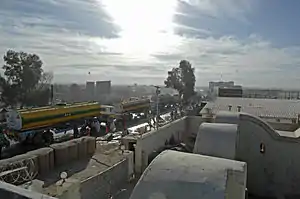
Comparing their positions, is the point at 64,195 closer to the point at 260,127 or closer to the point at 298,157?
the point at 260,127

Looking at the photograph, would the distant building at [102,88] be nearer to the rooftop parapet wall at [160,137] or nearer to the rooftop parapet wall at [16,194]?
the rooftop parapet wall at [160,137]

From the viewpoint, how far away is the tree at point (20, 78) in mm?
31500

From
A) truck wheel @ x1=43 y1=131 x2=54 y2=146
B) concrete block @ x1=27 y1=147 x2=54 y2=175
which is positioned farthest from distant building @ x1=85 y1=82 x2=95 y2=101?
concrete block @ x1=27 y1=147 x2=54 y2=175

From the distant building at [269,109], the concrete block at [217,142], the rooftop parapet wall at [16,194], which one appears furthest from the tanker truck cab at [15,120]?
the rooftop parapet wall at [16,194]

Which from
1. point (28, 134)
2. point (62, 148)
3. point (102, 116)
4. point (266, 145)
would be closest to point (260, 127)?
point (266, 145)

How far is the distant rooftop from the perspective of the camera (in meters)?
20.6

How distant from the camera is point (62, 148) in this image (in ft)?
44.0

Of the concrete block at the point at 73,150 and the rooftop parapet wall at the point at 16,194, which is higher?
the rooftop parapet wall at the point at 16,194

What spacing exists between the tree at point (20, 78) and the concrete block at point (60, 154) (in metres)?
21.1

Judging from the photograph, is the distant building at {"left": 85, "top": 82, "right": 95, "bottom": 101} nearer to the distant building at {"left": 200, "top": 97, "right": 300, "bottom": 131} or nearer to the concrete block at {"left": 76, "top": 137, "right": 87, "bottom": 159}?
the distant building at {"left": 200, "top": 97, "right": 300, "bottom": 131}

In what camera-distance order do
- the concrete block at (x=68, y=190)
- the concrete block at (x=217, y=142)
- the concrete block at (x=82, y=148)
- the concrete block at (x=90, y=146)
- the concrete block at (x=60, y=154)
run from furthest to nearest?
A: the concrete block at (x=90, y=146) → the concrete block at (x=82, y=148) → the concrete block at (x=60, y=154) → the concrete block at (x=217, y=142) → the concrete block at (x=68, y=190)

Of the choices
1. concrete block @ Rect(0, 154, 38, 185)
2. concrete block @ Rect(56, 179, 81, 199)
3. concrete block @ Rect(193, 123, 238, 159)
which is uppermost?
concrete block @ Rect(193, 123, 238, 159)

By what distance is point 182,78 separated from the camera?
51.5 meters

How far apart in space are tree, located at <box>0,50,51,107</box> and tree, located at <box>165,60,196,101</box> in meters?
23.5
